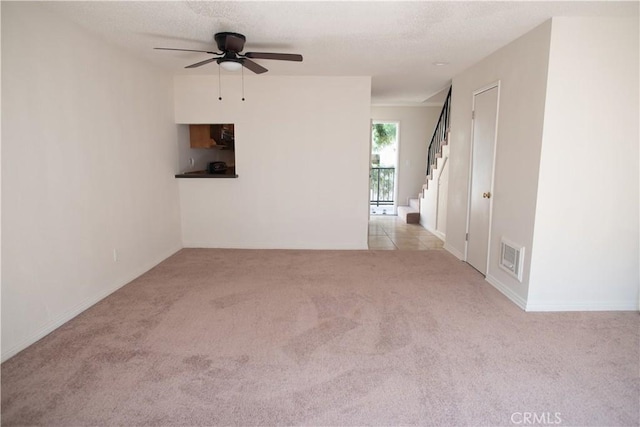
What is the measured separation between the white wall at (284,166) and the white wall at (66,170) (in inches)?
38.4

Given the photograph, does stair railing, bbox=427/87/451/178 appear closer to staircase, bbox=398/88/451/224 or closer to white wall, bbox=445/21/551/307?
staircase, bbox=398/88/451/224

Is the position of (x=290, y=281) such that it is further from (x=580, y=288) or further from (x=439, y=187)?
(x=439, y=187)

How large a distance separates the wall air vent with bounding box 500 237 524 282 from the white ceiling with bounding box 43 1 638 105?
1.85m

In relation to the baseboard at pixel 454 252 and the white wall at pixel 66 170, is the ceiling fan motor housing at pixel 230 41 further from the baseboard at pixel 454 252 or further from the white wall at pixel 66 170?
the baseboard at pixel 454 252

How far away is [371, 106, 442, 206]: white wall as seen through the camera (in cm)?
830

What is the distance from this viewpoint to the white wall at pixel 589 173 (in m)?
2.91

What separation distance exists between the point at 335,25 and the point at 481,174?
7.33 feet

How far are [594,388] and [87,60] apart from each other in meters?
4.35

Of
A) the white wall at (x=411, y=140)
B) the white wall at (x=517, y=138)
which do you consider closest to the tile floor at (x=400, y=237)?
the white wall at (x=411, y=140)

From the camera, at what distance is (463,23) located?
3018mm

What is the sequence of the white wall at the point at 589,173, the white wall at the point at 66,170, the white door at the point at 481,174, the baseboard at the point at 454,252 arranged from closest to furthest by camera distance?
the white wall at the point at 66,170
the white wall at the point at 589,173
the white door at the point at 481,174
the baseboard at the point at 454,252

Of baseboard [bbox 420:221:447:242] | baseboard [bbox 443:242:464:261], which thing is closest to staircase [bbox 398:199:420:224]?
baseboard [bbox 420:221:447:242]

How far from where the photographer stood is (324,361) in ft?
8.00

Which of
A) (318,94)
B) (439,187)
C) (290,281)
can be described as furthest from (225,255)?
(439,187)
